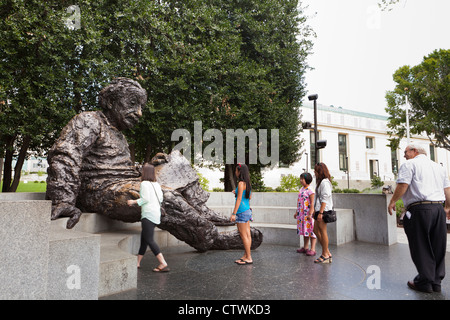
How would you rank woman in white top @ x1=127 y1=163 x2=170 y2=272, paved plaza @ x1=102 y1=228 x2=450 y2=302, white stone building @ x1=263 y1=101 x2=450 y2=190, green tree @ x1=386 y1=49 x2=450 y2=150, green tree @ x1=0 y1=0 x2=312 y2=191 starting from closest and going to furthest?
paved plaza @ x1=102 y1=228 x2=450 y2=302 → woman in white top @ x1=127 y1=163 x2=170 y2=272 → green tree @ x1=0 y1=0 x2=312 y2=191 → green tree @ x1=386 y1=49 x2=450 y2=150 → white stone building @ x1=263 y1=101 x2=450 y2=190

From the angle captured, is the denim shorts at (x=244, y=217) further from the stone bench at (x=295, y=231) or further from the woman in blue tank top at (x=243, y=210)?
the stone bench at (x=295, y=231)

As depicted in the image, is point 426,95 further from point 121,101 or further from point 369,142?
point 369,142

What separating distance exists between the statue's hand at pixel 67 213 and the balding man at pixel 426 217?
4163 mm

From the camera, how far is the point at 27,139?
941 cm

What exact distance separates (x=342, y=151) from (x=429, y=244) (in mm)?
44759

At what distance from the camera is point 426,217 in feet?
11.9

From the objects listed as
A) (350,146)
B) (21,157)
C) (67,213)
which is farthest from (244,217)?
(350,146)

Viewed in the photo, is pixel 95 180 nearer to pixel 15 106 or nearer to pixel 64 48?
pixel 15 106

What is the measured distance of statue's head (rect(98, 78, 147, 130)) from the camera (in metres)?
5.13

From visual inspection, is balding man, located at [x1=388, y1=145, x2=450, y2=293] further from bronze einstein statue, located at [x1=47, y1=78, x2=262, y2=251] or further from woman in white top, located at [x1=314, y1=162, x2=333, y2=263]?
bronze einstein statue, located at [x1=47, y1=78, x2=262, y2=251]

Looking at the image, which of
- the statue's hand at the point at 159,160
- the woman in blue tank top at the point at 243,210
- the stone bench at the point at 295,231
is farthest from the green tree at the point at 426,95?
the statue's hand at the point at 159,160

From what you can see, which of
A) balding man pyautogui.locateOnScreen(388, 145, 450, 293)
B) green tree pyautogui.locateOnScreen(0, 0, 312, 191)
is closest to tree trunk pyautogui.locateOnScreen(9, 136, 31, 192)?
green tree pyautogui.locateOnScreen(0, 0, 312, 191)

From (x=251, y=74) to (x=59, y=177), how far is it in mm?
8385

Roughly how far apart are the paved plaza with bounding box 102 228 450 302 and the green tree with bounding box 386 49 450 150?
18.4 m
